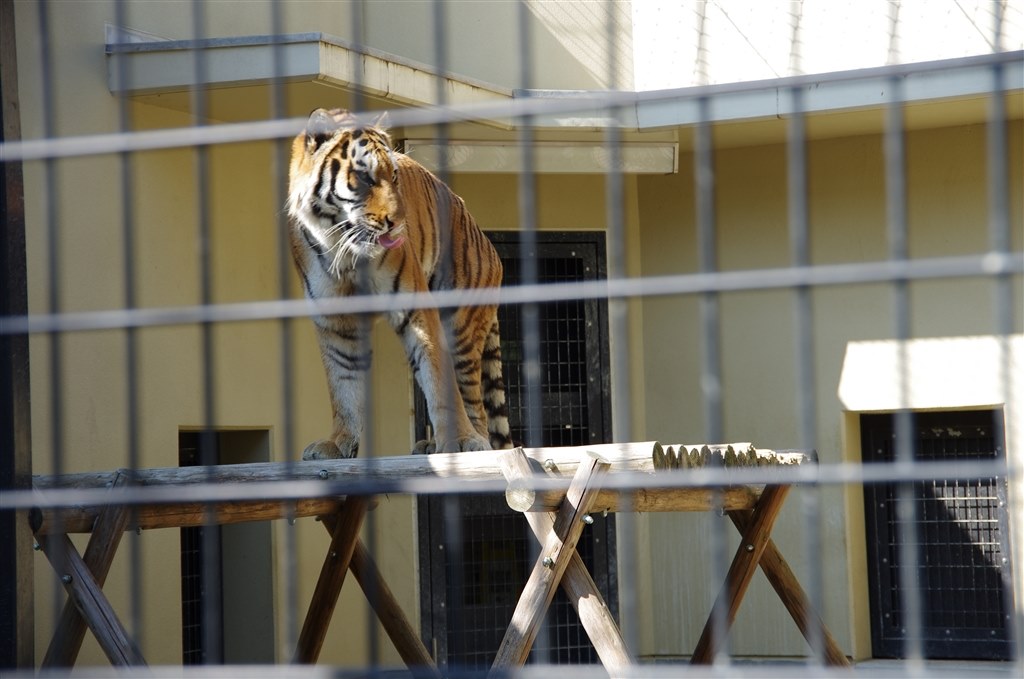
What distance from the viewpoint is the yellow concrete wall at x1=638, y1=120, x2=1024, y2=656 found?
7.23 m

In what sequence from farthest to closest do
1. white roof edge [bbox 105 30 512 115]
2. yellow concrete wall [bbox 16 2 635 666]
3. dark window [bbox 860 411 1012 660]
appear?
Answer: dark window [bbox 860 411 1012 660] → white roof edge [bbox 105 30 512 115] → yellow concrete wall [bbox 16 2 635 666]

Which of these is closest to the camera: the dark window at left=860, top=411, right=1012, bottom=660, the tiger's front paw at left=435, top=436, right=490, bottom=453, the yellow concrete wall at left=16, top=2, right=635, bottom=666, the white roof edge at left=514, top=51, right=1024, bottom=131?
the tiger's front paw at left=435, top=436, right=490, bottom=453

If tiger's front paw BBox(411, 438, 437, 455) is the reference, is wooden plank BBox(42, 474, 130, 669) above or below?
below

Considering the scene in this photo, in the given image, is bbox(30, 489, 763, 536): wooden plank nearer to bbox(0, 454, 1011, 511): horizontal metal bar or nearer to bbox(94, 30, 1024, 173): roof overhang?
bbox(0, 454, 1011, 511): horizontal metal bar

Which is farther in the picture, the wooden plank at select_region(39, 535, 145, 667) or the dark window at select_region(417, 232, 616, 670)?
the dark window at select_region(417, 232, 616, 670)

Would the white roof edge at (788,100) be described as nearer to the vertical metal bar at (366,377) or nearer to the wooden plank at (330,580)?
the vertical metal bar at (366,377)

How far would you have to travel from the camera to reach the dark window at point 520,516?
7.17 metres

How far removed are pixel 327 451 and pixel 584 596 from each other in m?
1.30

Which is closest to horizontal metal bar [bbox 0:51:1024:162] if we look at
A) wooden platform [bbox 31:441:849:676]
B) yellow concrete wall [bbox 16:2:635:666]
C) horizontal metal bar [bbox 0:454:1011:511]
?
horizontal metal bar [bbox 0:454:1011:511]

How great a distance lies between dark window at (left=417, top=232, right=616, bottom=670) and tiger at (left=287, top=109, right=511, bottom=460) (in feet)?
6.71

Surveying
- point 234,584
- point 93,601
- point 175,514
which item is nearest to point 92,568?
point 93,601

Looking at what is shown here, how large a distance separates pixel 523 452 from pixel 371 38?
3902 mm

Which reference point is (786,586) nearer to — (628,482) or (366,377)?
(366,377)

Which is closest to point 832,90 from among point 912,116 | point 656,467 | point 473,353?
point 912,116
